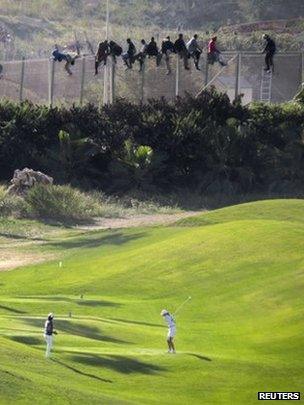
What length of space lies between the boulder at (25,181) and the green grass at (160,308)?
6.36 metres

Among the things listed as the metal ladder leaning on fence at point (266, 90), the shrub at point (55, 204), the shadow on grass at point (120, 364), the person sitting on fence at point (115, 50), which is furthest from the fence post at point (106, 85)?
the shadow on grass at point (120, 364)

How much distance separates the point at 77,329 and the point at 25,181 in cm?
2792

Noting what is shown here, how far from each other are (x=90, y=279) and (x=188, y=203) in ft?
63.9

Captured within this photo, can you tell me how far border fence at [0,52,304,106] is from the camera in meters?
74.4

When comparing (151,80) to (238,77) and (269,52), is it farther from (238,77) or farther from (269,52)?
(269,52)

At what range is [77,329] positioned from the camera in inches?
1505

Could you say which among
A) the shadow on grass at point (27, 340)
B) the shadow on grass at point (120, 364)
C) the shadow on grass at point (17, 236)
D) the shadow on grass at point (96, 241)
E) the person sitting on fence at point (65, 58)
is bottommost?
the shadow on grass at point (17, 236)

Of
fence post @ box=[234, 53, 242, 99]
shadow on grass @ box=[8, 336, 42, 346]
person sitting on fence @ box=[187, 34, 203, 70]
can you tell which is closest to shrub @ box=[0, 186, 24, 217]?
person sitting on fence @ box=[187, 34, 203, 70]

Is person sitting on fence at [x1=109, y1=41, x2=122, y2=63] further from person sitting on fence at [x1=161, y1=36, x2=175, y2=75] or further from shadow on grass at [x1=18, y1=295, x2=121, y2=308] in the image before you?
shadow on grass at [x1=18, y1=295, x2=121, y2=308]

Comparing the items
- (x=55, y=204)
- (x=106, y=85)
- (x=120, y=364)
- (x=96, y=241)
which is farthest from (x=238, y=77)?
(x=120, y=364)

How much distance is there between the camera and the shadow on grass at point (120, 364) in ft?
106

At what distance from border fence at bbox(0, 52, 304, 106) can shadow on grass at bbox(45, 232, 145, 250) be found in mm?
16580

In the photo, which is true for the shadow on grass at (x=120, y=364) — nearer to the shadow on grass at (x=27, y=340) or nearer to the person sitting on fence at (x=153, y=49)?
the shadow on grass at (x=27, y=340)

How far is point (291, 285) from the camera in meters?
44.0
